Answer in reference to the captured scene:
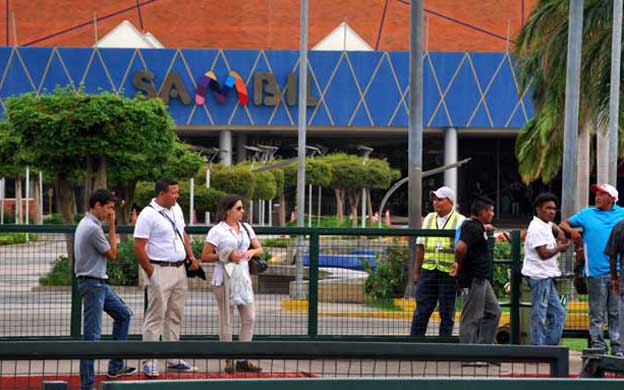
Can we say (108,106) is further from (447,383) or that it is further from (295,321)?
(447,383)

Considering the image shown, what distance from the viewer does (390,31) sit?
232 ft

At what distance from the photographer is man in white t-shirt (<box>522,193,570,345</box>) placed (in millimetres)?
12727

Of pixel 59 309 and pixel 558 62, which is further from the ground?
pixel 558 62

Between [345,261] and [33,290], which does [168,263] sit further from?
[345,261]

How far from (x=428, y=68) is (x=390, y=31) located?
31.2 feet

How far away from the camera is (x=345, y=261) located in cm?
1420

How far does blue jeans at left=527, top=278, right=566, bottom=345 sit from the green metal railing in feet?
2.16

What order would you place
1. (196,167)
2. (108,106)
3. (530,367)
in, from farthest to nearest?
1. (196,167)
2. (108,106)
3. (530,367)

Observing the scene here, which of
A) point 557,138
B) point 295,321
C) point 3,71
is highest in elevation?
point 3,71

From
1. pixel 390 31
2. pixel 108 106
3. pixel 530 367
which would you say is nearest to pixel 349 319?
pixel 530 367

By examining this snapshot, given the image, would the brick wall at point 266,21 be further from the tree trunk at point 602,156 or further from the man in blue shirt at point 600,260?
the man in blue shirt at point 600,260

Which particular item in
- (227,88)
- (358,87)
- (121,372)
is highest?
(358,87)

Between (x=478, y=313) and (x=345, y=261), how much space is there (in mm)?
2267

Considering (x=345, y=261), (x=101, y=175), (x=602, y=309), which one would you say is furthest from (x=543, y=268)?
(x=101, y=175)
